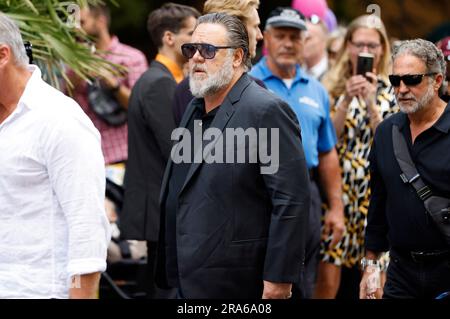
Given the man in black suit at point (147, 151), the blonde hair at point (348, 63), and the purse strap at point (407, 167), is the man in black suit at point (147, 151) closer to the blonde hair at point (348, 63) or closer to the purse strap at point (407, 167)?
the blonde hair at point (348, 63)

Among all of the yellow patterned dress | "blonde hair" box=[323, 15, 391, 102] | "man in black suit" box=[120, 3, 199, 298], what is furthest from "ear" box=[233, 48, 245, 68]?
"blonde hair" box=[323, 15, 391, 102]

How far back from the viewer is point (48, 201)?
448cm

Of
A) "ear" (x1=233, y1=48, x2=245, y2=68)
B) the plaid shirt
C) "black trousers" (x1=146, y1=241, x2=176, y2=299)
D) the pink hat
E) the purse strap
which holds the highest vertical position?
"ear" (x1=233, y1=48, x2=245, y2=68)

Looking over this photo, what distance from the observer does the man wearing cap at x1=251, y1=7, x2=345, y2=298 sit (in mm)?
7281

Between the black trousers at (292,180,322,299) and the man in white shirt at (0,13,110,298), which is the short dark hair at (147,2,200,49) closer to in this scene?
the black trousers at (292,180,322,299)

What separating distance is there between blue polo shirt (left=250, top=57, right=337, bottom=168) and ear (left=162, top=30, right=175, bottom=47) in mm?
586

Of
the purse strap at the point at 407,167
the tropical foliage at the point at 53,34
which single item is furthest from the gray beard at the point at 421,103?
the tropical foliage at the point at 53,34

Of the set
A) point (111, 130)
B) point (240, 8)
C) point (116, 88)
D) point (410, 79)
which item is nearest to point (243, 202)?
point (410, 79)

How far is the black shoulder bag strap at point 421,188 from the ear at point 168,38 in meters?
2.16

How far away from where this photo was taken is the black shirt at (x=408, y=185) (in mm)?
5609

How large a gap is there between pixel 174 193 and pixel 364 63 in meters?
2.69
